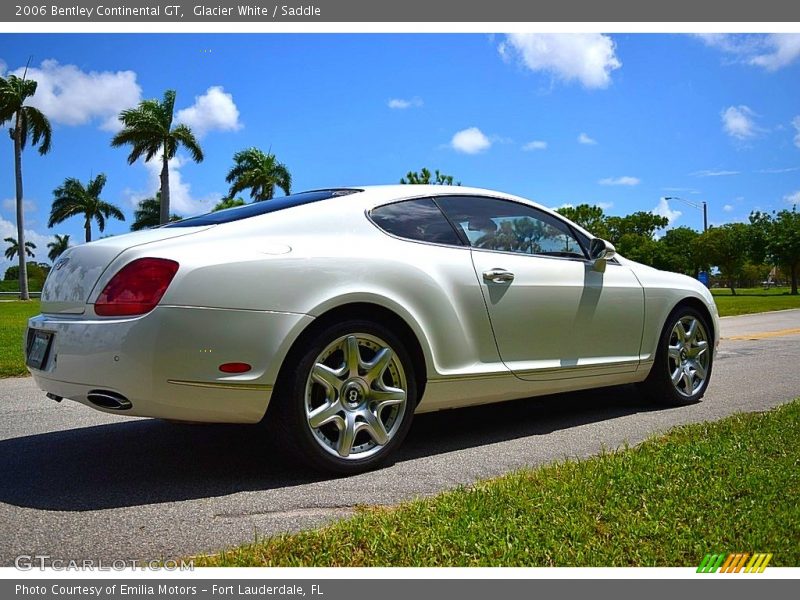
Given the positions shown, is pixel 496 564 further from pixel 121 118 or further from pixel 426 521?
pixel 121 118

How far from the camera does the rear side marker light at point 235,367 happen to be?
347 cm

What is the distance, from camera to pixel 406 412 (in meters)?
4.00

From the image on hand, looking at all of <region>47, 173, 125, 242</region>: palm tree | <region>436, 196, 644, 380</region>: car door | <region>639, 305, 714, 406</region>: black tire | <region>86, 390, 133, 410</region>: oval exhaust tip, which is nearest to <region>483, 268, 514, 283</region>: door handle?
<region>436, 196, 644, 380</region>: car door

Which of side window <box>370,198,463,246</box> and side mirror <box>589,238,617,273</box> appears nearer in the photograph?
side window <box>370,198,463,246</box>

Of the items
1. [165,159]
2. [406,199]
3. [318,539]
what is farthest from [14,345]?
[165,159]

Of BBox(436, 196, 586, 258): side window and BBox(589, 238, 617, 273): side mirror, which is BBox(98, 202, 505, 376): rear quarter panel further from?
BBox(589, 238, 617, 273): side mirror

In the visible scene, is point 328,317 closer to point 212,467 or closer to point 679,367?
point 212,467

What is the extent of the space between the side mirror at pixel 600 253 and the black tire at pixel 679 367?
35.3 inches

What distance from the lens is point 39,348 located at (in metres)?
3.85

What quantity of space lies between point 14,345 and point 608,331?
9.21m

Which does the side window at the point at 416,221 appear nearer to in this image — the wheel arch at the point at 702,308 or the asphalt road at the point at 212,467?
the asphalt road at the point at 212,467

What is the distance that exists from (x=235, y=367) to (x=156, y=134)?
149ft

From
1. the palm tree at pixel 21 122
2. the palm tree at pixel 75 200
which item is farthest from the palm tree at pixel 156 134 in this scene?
the palm tree at pixel 75 200

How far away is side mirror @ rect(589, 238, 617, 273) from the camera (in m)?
5.21
